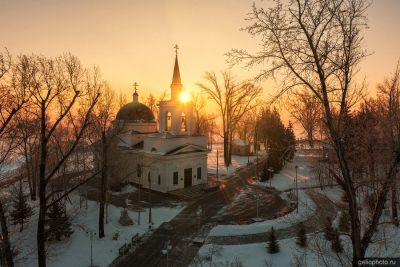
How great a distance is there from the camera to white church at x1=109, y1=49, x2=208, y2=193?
3219 centimetres

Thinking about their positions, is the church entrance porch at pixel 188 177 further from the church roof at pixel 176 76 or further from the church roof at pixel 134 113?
the church roof at pixel 134 113

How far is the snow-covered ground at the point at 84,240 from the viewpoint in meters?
17.6

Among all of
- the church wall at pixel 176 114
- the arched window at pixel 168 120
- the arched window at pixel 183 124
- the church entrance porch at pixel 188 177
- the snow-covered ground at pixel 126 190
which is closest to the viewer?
the snow-covered ground at pixel 126 190

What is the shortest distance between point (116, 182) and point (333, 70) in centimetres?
2942

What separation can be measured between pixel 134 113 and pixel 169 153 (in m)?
11.2

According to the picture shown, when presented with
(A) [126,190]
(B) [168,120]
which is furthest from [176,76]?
(A) [126,190]

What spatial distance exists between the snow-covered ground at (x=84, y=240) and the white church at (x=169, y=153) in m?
6.59

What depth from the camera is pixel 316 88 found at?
7918mm

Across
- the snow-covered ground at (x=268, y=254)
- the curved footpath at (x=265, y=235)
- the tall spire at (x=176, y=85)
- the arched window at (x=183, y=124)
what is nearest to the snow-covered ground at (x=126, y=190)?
the arched window at (x=183, y=124)

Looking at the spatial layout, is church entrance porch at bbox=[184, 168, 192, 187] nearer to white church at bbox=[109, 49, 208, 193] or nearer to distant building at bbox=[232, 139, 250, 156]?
white church at bbox=[109, 49, 208, 193]

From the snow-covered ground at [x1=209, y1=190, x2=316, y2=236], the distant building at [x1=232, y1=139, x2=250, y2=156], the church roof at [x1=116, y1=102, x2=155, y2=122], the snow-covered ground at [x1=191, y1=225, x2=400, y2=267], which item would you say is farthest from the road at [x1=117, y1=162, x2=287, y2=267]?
the distant building at [x1=232, y1=139, x2=250, y2=156]

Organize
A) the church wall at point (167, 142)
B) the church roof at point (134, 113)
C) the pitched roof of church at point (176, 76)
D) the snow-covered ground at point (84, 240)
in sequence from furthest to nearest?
1. the church roof at point (134, 113)
2. the pitched roof of church at point (176, 76)
3. the church wall at point (167, 142)
4. the snow-covered ground at point (84, 240)

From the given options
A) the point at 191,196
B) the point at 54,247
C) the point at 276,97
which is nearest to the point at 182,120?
the point at 191,196

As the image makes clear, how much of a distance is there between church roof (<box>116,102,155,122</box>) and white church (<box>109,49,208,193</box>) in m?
2.85
